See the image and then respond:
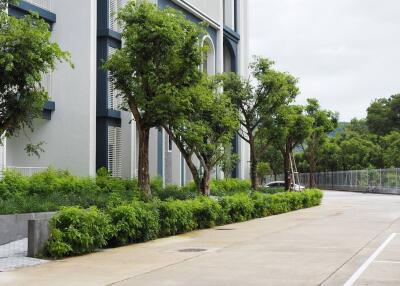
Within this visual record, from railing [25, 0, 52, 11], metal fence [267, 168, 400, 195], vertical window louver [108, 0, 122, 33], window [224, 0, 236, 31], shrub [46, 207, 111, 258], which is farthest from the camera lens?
metal fence [267, 168, 400, 195]

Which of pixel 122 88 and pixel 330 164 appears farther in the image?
pixel 330 164

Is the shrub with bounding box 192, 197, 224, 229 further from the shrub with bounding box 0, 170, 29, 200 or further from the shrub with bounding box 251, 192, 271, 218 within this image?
the shrub with bounding box 0, 170, 29, 200

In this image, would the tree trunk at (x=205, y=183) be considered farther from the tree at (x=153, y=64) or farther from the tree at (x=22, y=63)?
the tree at (x=22, y=63)

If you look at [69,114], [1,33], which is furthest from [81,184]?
[1,33]

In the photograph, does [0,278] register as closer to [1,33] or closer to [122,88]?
[1,33]

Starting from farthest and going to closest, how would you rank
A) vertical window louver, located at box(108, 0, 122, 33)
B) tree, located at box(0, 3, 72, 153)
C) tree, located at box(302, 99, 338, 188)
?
1. tree, located at box(302, 99, 338, 188)
2. vertical window louver, located at box(108, 0, 122, 33)
3. tree, located at box(0, 3, 72, 153)

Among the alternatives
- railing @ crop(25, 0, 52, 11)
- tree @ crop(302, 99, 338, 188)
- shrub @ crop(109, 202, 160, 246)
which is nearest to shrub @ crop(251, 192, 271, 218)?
shrub @ crop(109, 202, 160, 246)

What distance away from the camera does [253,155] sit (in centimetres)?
3192

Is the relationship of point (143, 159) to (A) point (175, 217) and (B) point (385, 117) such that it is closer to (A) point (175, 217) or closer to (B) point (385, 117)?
(A) point (175, 217)

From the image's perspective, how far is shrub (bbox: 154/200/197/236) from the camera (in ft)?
57.6

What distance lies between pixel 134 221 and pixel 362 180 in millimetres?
52208

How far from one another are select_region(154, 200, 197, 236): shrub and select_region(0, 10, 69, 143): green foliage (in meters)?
5.44

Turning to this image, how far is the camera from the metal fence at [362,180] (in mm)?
58062

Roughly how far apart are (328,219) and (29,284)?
16819mm
